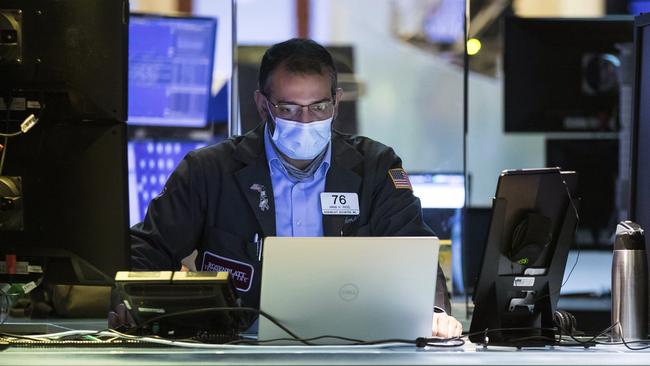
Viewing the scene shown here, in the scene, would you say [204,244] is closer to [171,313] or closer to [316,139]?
[316,139]

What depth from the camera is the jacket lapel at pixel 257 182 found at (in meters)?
2.88

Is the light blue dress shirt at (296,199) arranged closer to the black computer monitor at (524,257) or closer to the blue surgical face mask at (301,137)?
the blue surgical face mask at (301,137)

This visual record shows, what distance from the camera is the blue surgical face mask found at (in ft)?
9.06

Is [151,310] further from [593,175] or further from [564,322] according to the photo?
[593,175]

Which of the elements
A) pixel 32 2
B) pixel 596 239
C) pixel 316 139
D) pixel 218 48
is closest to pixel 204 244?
pixel 316 139

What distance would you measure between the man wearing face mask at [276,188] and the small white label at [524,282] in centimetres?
59

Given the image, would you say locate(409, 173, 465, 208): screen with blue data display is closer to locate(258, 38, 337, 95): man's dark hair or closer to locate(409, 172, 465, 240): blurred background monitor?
locate(409, 172, 465, 240): blurred background monitor

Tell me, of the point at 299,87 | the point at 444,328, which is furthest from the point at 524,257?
the point at 299,87

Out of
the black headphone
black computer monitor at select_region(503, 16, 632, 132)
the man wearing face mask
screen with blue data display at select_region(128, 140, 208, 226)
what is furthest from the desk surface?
black computer monitor at select_region(503, 16, 632, 132)

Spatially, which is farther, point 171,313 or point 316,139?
point 316,139

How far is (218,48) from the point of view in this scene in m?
4.36

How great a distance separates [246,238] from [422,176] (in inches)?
46.5

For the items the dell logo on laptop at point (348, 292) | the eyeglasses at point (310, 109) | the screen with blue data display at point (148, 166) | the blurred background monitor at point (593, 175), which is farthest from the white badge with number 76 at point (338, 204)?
the blurred background monitor at point (593, 175)

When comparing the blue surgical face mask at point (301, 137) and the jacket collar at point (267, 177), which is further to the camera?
the jacket collar at point (267, 177)
